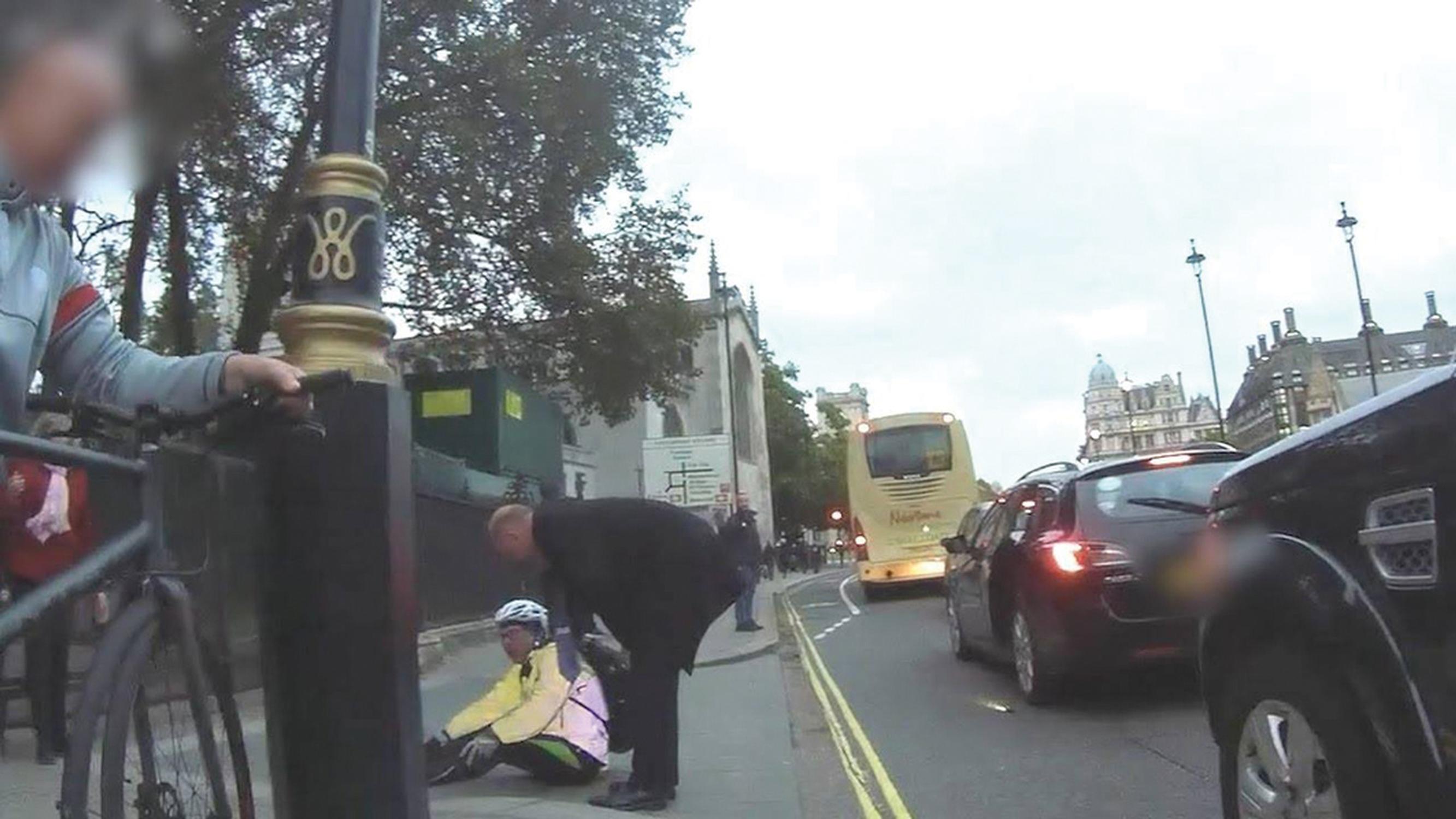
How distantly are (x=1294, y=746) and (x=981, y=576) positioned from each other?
641 centimetres

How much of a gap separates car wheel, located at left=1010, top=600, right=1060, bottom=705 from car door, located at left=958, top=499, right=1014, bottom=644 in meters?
0.77

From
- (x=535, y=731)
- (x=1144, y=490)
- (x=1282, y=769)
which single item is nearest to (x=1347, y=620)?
(x=1282, y=769)

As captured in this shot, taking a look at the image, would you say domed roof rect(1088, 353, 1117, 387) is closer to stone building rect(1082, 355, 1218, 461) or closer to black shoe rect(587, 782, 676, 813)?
stone building rect(1082, 355, 1218, 461)

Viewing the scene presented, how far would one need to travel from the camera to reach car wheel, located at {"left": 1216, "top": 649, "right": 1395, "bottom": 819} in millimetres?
2795

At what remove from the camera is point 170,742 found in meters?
2.25

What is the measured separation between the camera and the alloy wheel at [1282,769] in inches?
119

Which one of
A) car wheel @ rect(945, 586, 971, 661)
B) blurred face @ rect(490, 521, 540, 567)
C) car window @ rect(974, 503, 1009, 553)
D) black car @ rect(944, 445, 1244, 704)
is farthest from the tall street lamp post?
car wheel @ rect(945, 586, 971, 661)

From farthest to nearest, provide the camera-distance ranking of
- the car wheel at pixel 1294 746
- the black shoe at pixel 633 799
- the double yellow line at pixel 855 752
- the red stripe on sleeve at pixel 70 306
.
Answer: the double yellow line at pixel 855 752 < the black shoe at pixel 633 799 < the car wheel at pixel 1294 746 < the red stripe on sleeve at pixel 70 306

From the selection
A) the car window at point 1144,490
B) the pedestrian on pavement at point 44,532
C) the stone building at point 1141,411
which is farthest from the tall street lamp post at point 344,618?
the stone building at point 1141,411

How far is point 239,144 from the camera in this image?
47.3ft

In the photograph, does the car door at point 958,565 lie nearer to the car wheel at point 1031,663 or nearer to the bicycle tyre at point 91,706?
the car wheel at point 1031,663

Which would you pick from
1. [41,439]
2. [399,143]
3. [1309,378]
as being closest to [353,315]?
[41,439]

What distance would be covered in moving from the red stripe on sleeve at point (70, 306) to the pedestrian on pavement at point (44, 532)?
0.65 ft

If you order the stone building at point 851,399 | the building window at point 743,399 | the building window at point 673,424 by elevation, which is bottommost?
the building window at point 673,424
